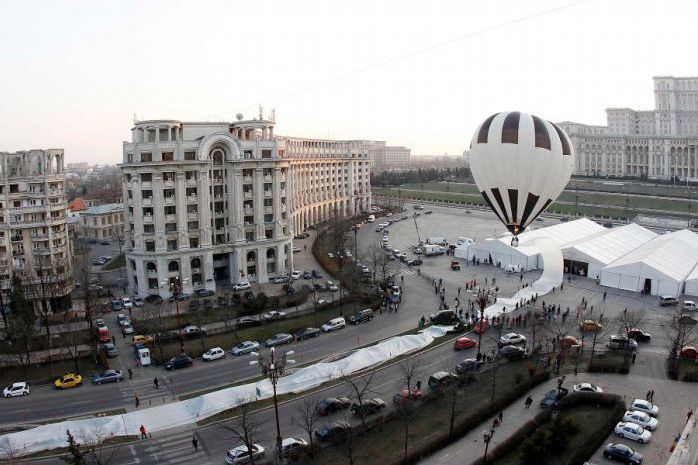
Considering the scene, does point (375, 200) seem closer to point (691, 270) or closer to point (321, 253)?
point (321, 253)

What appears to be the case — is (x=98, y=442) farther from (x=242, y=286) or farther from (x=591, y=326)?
(x=591, y=326)

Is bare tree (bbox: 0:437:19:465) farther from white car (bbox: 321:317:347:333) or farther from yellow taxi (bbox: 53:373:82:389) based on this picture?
white car (bbox: 321:317:347:333)

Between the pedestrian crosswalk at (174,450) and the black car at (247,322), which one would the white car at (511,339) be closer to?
the black car at (247,322)

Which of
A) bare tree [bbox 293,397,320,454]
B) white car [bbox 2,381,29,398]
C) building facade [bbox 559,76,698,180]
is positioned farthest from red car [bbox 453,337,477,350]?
building facade [bbox 559,76,698,180]

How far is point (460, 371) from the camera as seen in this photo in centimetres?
2316

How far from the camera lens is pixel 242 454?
17312mm

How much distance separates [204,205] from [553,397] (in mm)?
25042

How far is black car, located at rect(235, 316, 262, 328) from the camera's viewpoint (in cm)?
3031

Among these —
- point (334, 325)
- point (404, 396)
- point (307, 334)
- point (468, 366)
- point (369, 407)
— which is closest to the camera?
point (369, 407)

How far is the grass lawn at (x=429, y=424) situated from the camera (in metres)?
17.5

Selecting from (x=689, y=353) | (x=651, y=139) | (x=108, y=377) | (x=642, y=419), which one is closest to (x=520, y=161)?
(x=642, y=419)

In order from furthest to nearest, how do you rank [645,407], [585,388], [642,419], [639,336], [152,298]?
[152,298] < [639,336] < [585,388] < [645,407] < [642,419]

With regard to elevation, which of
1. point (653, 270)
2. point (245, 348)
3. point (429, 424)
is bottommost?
point (429, 424)

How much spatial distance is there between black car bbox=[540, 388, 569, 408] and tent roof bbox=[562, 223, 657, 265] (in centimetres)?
1995
